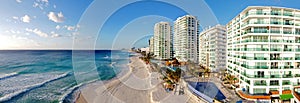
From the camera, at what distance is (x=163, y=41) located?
1412 inches

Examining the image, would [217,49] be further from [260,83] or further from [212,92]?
[212,92]

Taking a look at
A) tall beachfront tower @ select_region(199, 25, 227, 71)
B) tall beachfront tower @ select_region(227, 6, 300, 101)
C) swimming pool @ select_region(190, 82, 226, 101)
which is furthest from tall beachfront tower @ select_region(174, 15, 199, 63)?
tall beachfront tower @ select_region(227, 6, 300, 101)

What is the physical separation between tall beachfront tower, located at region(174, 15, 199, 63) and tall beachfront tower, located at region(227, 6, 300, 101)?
18556 mm

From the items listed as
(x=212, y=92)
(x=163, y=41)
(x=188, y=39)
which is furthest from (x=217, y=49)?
(x=163, y=41)

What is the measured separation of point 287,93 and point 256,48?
3105mm

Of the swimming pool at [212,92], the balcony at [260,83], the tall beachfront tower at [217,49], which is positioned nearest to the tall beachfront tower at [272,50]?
the balcony at [260,83]

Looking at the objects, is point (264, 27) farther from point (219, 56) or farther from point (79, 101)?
point (79, 101)

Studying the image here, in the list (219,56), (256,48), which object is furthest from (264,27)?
(219,56)

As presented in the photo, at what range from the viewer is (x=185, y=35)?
2992 cm

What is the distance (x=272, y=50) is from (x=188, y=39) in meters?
20.0

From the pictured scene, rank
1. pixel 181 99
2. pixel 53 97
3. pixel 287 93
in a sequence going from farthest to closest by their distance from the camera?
pixel 53 97
pixel 287 93
pixel 181 99

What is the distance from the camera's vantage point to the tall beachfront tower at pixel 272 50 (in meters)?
9.65

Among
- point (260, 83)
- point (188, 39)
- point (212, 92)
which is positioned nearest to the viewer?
point (260, 83)

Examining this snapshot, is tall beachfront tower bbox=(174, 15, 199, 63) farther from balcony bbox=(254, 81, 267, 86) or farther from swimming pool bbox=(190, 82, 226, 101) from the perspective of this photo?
balcony bbox=(254, 81, 267, 86)
